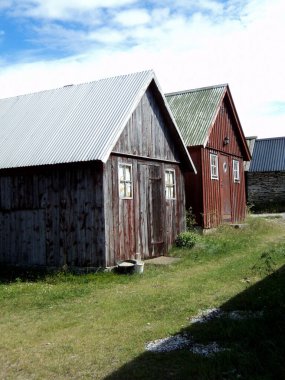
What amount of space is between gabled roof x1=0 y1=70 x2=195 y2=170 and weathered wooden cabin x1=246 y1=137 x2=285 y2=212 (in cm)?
1902

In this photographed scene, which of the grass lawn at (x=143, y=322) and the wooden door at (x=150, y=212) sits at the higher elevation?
the wooden door at (x=150, y=212)

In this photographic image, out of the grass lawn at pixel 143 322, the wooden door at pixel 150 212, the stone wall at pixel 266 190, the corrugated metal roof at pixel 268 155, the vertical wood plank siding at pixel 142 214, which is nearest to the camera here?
the grass lawn at pixel 143 322

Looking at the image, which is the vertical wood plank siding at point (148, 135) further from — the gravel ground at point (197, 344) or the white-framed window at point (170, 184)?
the gravel ground at point (197, 344)

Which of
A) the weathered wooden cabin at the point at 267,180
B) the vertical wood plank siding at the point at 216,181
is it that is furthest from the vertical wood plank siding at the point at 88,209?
the weathered wooden cabin at the point at 267,180

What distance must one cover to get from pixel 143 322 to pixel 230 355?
8.06ft

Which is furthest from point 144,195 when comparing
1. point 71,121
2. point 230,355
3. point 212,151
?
point 230,355

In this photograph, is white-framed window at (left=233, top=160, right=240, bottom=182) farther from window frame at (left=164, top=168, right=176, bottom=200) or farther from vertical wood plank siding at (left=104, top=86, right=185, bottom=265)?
window frame at (left=164, top=168, right=176, bottom=200)

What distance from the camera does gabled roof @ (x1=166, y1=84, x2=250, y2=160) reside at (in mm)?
20641

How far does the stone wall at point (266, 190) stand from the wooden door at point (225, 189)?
11081 millimetres

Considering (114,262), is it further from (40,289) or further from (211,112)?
(211,112)

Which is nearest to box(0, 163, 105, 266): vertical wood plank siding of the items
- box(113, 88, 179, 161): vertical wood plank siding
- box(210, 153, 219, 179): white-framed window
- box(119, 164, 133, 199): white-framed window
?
box(119, 164, 133, 199): white-framed window

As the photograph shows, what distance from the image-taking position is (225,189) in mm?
23422

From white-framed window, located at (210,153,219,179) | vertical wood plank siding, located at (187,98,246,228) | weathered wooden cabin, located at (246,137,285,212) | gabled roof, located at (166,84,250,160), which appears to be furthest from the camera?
weathered wooden cabin, located at (246,137,285,212)

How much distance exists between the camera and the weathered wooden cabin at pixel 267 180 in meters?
34.8
